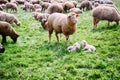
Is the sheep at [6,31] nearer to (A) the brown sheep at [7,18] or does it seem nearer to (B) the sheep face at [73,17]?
(B) the sheep face at [73,17]

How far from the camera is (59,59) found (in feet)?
35.7

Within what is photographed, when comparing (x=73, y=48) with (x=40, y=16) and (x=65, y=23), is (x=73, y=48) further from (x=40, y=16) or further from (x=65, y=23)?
(x=40, y=16)

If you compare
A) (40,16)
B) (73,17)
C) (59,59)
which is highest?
(73,17)

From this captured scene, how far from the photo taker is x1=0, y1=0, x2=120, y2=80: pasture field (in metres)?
9.32

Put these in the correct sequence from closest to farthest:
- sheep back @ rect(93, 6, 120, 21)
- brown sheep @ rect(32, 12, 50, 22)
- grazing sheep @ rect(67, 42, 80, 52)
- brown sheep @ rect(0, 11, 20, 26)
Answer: grazing sheep @ rect(67, 42, 80, 52) → sheep back @ rect(93, 6, 120, 21) → brown sheep @ rect(0, 11, 20, 26) → brown sheep @ rect(32, 12, 50, 22)

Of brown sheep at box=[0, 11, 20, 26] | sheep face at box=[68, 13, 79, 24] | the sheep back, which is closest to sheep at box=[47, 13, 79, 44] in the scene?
sheep face at box=[68, 13, 79, 24]

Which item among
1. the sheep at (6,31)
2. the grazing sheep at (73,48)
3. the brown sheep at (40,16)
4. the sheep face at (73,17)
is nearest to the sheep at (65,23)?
the sheep face at (73,17)

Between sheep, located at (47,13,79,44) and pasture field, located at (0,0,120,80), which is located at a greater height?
sheep, located at (47,13,79,44)

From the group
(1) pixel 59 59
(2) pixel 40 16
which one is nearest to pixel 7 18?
(2) pixel 40 16

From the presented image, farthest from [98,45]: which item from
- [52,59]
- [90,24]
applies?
[90,24]

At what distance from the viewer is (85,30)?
54.5ft

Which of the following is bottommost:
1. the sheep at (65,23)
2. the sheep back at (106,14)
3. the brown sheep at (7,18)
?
the brown sheep at (7,18)

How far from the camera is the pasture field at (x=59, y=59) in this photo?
932cm

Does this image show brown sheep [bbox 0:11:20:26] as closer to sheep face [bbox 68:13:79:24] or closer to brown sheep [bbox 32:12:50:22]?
brown sheep [bbox 32:12:50:22]
